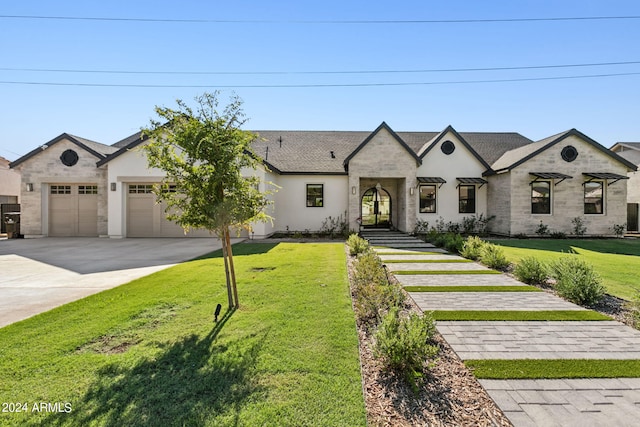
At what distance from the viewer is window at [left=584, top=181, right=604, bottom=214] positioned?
17.0 meters

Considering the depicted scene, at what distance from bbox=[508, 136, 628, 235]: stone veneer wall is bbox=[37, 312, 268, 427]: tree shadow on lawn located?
17.6 m

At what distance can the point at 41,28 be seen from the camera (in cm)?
1473

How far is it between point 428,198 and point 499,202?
3.95m

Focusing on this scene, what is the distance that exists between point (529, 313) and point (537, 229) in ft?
46.7

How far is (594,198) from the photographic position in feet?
56.2

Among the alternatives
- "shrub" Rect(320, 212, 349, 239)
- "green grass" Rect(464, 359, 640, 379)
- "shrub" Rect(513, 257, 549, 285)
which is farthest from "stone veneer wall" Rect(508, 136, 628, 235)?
"green grass" Rect(464, 359, 640, 379)

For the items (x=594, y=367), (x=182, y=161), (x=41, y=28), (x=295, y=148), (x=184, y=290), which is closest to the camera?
(x=594, y=367)

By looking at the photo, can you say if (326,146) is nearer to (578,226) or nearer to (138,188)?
(138,188)

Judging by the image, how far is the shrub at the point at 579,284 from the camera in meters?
5.78

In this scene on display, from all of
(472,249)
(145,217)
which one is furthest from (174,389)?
(145,217)

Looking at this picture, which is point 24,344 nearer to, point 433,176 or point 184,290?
point 184,290

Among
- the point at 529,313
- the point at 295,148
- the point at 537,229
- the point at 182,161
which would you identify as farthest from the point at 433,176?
the point at 182,161

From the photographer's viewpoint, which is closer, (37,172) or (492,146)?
(37,172)

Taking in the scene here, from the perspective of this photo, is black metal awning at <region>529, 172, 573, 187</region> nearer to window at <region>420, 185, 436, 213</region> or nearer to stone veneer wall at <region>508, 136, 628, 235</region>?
stone veneer wall at <region>508, 136, 628, 235</region>
